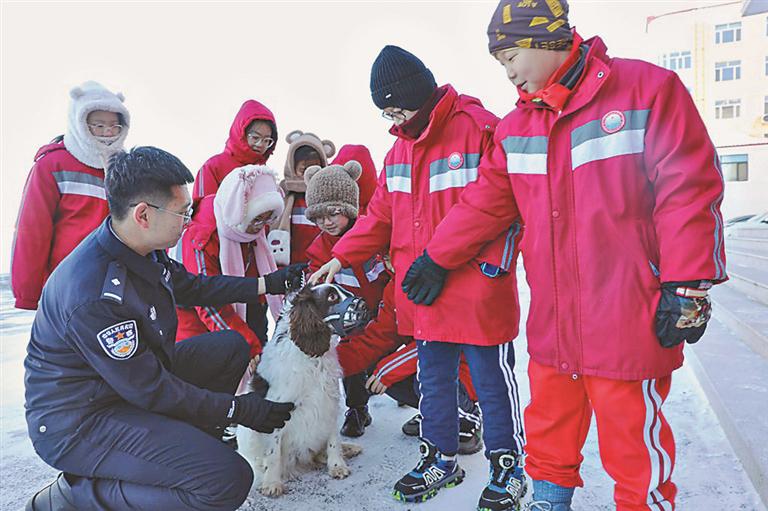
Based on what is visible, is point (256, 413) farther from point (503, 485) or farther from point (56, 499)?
point (503, 485)

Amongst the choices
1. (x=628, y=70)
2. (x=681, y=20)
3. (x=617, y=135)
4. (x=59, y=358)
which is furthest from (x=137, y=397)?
(x=681, y=20)

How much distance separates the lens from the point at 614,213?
167 centimetres

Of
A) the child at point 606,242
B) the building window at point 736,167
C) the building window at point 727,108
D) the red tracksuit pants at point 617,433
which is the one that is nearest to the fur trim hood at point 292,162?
the child at point 606,242

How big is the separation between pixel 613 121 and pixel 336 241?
1.93 meters

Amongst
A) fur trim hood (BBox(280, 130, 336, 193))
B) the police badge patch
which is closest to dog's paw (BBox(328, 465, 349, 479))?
the police badge patch

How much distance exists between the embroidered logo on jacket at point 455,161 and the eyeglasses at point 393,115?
0.29 meters

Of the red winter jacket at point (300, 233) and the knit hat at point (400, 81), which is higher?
the knit hat at point (400, 81)

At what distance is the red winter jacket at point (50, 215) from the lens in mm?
3020

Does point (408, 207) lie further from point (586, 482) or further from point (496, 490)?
point (586, 482)

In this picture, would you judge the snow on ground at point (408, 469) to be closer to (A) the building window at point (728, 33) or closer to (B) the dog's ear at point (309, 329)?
(B) the dog's ear at point (309, 329)

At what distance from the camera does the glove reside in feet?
5.03

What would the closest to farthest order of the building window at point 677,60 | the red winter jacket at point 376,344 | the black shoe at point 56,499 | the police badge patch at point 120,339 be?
the police badge patch at point 120,339
the black shoe at point 56,499
the red winter jacket at point 376,344
the building window at point 677,60

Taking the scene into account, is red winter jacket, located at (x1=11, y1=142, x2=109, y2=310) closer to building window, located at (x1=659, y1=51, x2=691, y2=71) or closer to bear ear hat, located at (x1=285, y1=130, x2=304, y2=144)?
bear ear hat, located at (x1=285, y1=130, x2=304, y2=144)

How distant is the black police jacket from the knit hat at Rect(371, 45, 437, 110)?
1.24 meters
